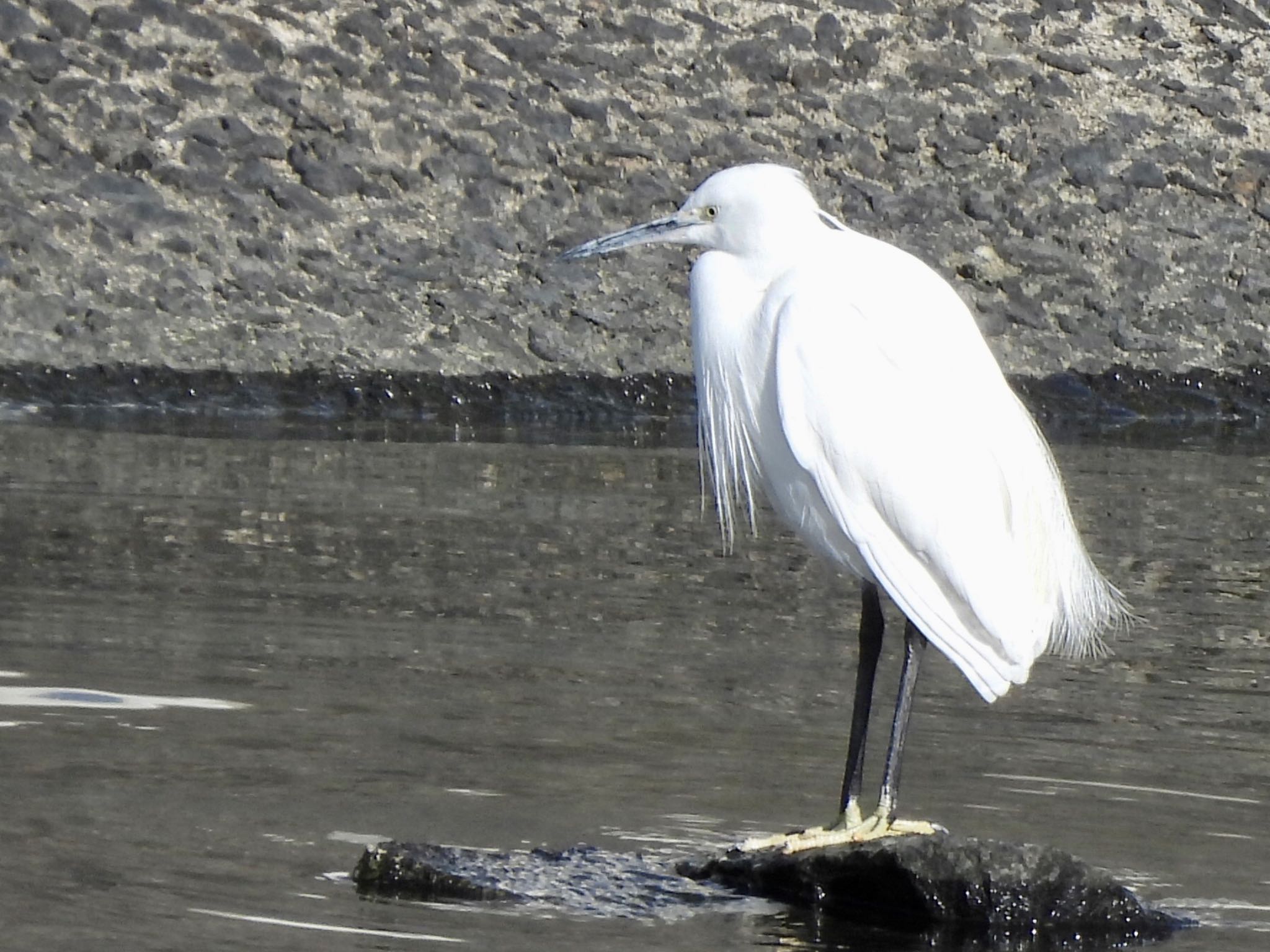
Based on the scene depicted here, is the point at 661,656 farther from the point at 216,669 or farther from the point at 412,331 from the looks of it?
the point at 412,331

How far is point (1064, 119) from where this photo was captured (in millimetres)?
15875

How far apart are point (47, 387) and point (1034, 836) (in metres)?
8.07

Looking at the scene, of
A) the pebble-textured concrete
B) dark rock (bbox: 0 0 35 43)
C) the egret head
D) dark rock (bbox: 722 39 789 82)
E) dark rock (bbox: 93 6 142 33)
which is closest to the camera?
the egret head

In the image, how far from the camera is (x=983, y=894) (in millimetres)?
4770

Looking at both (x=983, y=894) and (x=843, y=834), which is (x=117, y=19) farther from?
(x=983, y=894)

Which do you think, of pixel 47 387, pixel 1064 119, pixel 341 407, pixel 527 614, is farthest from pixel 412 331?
pixel 527 614

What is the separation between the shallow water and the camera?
4699 millimetres

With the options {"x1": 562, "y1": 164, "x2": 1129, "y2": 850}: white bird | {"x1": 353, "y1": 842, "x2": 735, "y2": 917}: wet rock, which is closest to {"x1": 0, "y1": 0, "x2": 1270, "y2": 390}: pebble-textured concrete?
{"x1": 562, "y1": 164, "x2": 1129, "y2": 850}: white bird

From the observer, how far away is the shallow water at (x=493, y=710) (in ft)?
15.4

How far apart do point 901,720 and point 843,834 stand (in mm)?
352

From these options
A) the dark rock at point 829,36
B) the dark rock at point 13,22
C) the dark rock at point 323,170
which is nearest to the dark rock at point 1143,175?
the dark rock at point 829,36

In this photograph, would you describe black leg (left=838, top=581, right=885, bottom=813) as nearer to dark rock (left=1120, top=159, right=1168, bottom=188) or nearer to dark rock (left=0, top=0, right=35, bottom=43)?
dark rock (left=0, top=0, right=35, bottom=43)

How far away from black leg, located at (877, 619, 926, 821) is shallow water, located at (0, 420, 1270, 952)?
0.57ft

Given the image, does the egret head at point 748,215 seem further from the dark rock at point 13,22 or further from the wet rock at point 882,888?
the dark rock at point 13,22
